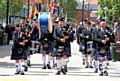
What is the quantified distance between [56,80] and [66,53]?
1.88 meters

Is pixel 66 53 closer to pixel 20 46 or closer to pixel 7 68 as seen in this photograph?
pixel 20 46

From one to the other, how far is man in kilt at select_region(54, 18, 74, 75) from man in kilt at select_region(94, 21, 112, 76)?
0.93 meters

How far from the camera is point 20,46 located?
13.8 metres

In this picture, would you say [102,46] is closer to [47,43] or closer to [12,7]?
[47,43]

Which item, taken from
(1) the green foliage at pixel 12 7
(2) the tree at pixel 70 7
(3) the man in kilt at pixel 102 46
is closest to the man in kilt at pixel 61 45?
(3) the man in kilt at pixel 102 46

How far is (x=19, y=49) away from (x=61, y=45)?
1323 millimetres

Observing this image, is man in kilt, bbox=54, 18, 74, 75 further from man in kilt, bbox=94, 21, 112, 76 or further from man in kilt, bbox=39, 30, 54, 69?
man in kilt, bbox=39, 30, 54, 69

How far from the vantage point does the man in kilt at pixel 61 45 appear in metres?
13.8

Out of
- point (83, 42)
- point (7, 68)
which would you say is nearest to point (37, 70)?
point (7, 68)

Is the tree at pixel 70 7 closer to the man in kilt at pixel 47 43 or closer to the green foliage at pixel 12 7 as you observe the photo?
the green foliage at pixel 12 7

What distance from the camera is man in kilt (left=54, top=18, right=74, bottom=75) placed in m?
13.8

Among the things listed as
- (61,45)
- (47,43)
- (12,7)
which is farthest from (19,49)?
(12,7)

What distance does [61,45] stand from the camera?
45.7 ft

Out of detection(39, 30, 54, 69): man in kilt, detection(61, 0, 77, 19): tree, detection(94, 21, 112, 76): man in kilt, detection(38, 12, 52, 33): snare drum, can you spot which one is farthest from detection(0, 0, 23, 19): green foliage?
detection(94, 21, 112, 76): man in kilt
